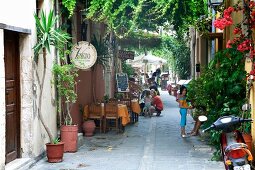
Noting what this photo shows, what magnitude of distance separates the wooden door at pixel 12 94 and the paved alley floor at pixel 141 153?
1.97ft

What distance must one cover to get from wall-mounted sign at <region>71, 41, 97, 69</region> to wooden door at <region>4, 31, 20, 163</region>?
2.64 metres

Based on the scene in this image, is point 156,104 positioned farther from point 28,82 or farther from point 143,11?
point 28,82

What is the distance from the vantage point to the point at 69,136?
35.8 ft

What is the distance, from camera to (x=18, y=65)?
31.6ft

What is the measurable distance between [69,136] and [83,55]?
2308 mm

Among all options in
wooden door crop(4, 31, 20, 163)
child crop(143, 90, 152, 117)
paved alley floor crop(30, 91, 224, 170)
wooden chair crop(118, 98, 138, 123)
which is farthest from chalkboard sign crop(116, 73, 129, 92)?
wooden door crop(4, 31, 20, 163)

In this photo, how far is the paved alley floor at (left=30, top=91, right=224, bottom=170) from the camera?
31.5 feet

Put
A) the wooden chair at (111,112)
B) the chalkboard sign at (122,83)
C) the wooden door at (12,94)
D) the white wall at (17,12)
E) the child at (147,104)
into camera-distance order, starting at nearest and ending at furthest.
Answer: the white wall at (17,12) → the wooden door at (12,94) → the wooden chair at (111,112) → the child at (147,104) → the chalkboard sign at (122,83)

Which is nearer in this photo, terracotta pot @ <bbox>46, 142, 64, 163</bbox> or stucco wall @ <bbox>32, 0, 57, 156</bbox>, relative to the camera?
terracotta pot @ <bbox>46, 142, 64, 163</bbox>

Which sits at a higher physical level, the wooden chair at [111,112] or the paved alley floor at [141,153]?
the wooden chair at [111,112]

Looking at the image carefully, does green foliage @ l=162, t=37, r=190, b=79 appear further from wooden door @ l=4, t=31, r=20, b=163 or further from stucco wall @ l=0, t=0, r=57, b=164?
wooden door @ l=4, t=31, r=20, b=163

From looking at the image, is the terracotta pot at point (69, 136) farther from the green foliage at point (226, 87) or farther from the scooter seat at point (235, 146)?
the scooter seat at point (235, 146)

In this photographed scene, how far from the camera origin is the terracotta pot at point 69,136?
1088 cm

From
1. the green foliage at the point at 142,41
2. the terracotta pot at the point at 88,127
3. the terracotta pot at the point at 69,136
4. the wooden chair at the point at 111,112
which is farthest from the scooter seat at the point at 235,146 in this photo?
the green foliage at the point at 142,41
